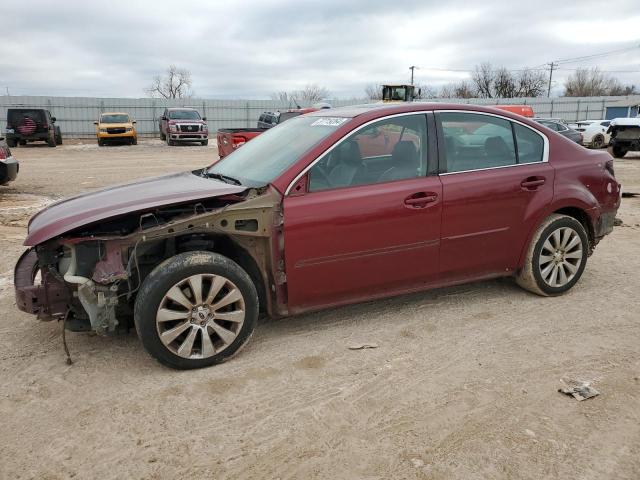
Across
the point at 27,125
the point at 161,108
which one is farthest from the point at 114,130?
the point at 161,108

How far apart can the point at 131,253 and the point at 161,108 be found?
115ft

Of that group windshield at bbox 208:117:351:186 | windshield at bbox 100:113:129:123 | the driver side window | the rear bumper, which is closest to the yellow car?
windshield at bbox 100:113:129:123

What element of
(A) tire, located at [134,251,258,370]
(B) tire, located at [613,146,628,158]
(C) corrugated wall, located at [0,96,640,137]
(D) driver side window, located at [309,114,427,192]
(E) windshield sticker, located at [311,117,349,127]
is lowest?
(A) tire, located at [134,251,258,370]

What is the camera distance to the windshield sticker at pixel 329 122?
3980 mm

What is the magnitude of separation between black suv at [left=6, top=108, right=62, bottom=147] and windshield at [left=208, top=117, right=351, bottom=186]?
80.1 feet

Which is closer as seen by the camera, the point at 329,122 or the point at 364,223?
the point at 364,223

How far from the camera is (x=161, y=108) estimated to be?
3603cm

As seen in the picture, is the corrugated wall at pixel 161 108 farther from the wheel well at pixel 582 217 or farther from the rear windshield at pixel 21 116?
the wheel well at pixel 582 217

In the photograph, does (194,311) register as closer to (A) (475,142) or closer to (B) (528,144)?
(A) (475,142)

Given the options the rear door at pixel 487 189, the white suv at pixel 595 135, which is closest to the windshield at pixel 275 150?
the rear door at pixel 487 189

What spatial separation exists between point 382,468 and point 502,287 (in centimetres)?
286

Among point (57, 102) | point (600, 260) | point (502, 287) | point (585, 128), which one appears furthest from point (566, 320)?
point (57, 102)

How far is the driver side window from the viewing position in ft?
12.2

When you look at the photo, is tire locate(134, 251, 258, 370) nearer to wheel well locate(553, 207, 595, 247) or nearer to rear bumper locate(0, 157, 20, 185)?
wheel well locate(553, 207, 595, 247)
